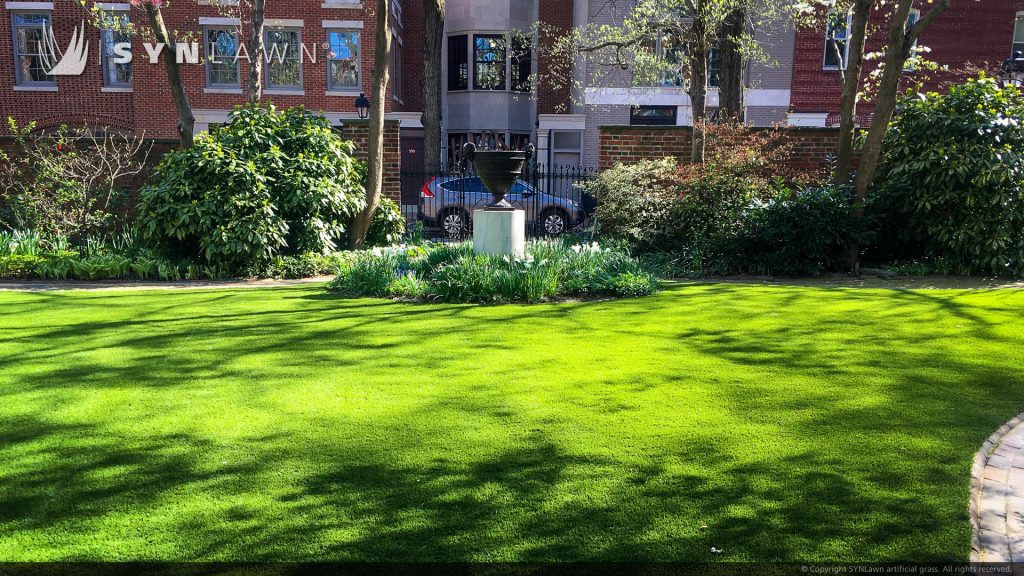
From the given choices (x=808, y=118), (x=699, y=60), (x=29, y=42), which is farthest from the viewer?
(x=808, y=118)

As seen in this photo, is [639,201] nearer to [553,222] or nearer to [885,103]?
[885,103]

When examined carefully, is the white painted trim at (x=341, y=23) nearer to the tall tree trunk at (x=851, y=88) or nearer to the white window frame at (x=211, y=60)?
the white window frame at (x=211, y=60)

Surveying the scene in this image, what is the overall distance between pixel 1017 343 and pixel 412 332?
18.0ft

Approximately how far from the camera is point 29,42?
25938mm

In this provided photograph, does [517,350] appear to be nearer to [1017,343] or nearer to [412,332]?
[412,332]

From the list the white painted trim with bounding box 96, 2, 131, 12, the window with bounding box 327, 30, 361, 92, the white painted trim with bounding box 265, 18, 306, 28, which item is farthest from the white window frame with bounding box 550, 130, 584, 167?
the white painted trim with bounding box 96, 2, 131, 12

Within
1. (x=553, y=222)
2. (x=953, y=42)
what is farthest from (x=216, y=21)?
(x=953, y=42)

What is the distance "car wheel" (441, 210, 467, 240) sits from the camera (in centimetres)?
1539

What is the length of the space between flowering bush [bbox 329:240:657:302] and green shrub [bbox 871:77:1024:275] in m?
4.54

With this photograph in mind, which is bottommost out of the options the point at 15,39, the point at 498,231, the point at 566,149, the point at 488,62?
the point at 498,231

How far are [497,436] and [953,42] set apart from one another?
28977mm

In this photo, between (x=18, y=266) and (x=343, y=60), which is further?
(x=343, y=60)

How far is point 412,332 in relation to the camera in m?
6.84

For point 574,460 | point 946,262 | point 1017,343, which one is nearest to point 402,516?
point 574,460
